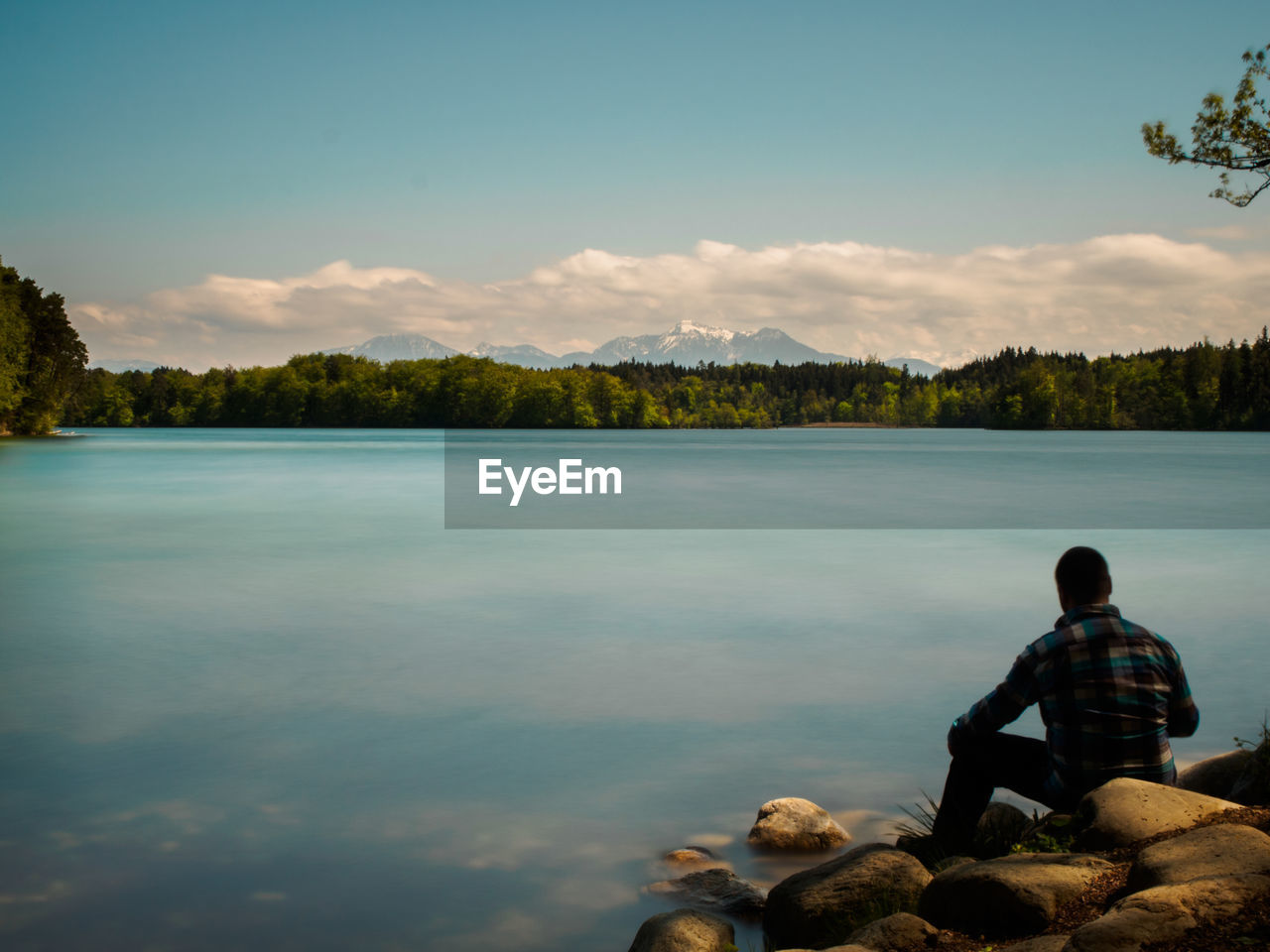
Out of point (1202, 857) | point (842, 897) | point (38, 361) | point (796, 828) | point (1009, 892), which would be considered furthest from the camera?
point (38, 361)

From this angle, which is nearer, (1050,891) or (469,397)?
(1050,891)

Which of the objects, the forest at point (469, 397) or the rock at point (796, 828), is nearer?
the rock at point (796, 828)

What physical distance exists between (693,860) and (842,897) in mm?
1263

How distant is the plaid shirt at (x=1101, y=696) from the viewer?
4160 mm

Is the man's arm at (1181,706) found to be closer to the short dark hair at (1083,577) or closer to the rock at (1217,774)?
the short dark hair at (1083,577)

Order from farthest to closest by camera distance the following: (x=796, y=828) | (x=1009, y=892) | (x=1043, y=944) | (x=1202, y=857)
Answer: (x=796, y=828) < (x=1009, y=892) < (x=1202, y=857) < (x=1043, y=944)

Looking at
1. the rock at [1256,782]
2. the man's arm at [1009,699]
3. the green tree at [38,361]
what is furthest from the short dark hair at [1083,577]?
the green tree at [38,361]

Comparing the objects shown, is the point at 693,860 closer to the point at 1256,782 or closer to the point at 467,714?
the point at 1256,782

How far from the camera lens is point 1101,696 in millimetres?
4199

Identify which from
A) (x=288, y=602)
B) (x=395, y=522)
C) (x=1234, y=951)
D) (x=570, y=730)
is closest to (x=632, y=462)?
(x=395, y=522)

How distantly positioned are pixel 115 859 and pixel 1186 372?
18255 cm

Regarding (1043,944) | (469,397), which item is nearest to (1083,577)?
(1043,944)

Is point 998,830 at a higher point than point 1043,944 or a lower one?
lower

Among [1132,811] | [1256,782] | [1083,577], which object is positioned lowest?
[1256,782]
